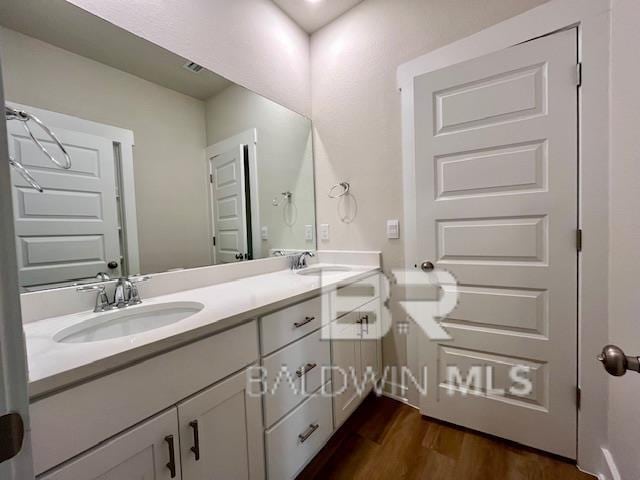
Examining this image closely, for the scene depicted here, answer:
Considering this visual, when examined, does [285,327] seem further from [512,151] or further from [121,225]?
[512,151]

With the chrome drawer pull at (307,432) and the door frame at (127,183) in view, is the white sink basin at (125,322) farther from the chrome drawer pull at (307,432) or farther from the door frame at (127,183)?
the chrome drawer pull at (307,432)

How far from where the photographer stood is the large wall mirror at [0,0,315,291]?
95 centimetres

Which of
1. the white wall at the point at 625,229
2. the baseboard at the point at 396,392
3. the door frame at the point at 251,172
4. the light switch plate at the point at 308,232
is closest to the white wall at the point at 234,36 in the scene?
the door frame at the point at 251,172

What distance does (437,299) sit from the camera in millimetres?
1556

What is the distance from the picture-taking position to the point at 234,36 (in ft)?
5.15

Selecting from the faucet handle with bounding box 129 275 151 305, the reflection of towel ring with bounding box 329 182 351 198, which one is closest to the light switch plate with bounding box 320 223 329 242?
the reflection of towel ring with bounding box 329 182 351 198

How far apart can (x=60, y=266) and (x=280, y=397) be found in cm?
94

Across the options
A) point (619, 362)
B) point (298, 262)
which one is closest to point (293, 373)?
point (298, 262)

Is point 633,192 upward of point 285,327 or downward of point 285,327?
upward

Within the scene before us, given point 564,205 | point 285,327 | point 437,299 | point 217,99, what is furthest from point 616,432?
point 217,99

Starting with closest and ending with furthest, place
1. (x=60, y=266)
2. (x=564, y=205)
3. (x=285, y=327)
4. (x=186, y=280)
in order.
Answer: (x=60, y=266), (x=285, y=327), (x=564, y=205), (x=186, y=280)

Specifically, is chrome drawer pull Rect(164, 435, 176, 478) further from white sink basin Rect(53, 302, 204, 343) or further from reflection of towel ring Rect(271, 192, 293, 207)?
reflection of towel ring Rect(271, 192, 293, 207)

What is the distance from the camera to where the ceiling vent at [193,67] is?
1353mm

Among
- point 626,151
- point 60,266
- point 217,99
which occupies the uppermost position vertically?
point 217,99
